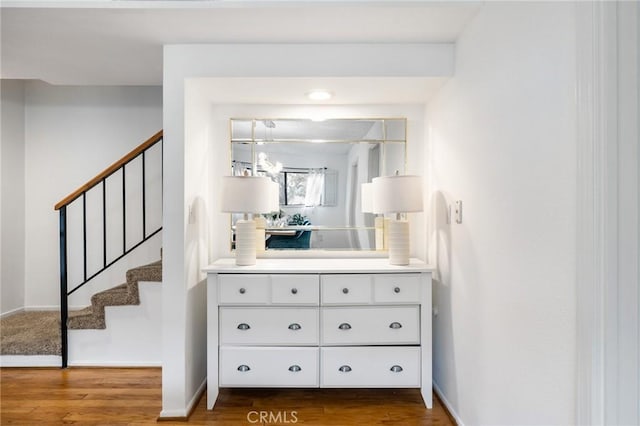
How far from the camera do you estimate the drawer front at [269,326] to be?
7.64 feet

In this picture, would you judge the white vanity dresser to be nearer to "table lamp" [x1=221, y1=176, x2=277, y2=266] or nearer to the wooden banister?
"table lamp" [x1=221, y1=176, x2=277, y2=266]

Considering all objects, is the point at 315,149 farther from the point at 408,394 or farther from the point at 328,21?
the point at 408,394

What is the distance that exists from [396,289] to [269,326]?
0.83 metres

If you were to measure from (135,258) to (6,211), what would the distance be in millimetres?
1306

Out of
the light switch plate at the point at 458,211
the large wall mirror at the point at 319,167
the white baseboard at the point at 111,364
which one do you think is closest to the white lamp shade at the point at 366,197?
the large wall mirror at the point at 319,167

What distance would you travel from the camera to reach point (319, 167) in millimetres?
2967

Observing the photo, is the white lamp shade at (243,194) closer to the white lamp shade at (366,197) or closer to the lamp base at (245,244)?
the lamp base at (245,244)

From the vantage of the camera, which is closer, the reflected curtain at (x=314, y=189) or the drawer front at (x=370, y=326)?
the drawer front at (x=370, y=326)

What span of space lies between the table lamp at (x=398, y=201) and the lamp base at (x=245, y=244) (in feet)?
2.78

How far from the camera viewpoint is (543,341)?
132 centimetres

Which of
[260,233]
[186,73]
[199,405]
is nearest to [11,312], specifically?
[199,405]

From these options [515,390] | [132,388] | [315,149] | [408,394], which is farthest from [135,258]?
[515,390]

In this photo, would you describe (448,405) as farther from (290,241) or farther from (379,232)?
(290,241)

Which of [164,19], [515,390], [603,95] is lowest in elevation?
[515,390]
